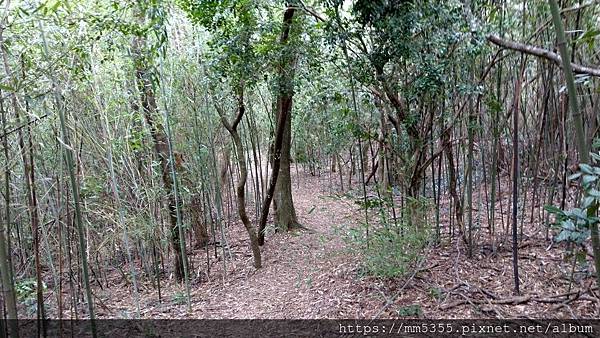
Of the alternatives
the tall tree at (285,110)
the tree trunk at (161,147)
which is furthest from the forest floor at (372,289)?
the tall tree at (285,110)

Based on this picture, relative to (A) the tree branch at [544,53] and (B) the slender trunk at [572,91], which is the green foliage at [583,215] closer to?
(B) the slender trunk at [572,91]

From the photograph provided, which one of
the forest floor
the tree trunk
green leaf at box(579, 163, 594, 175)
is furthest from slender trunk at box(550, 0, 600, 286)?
the tree trunk

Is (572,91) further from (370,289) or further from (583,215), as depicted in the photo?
(370,289)

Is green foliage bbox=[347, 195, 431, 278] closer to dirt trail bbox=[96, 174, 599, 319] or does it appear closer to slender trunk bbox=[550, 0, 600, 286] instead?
dirt trail bbox=[96, 174, 599, 319]

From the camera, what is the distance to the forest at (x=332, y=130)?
2439 mm

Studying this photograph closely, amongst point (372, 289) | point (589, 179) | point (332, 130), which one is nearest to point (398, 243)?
point (372, 289)

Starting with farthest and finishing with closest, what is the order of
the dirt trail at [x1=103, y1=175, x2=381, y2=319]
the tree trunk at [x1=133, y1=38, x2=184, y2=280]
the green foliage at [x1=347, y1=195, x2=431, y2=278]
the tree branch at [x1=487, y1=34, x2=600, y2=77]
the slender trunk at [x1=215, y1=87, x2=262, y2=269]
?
the slender trunk at [x1=215, y1=87, x2=262, y2=269]
the tree trunk at [x1=133, y1=38, x2=184, y2=280]
the dirt trail at [x1=103, y1=175, x2=381, y2=319]
the green foliage at [x1=347, y1=195, x2=431, y2=278]
the tree branch at [x1=487, y1=34, x2=600, y2=77]

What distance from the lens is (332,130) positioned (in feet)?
13.3

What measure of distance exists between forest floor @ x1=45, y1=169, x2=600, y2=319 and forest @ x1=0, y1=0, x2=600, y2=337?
0.06 feet

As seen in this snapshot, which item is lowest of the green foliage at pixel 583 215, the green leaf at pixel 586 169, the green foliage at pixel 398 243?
the green foliage at pixel 398 243

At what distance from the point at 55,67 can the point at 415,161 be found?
2.69 m

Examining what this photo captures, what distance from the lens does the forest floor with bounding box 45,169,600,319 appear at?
278cm

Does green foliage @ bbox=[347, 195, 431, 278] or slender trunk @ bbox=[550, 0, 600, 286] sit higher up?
slender trunk @ bbox=[550, 0, 600, 286]

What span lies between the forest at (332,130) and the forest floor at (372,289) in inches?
0.8
